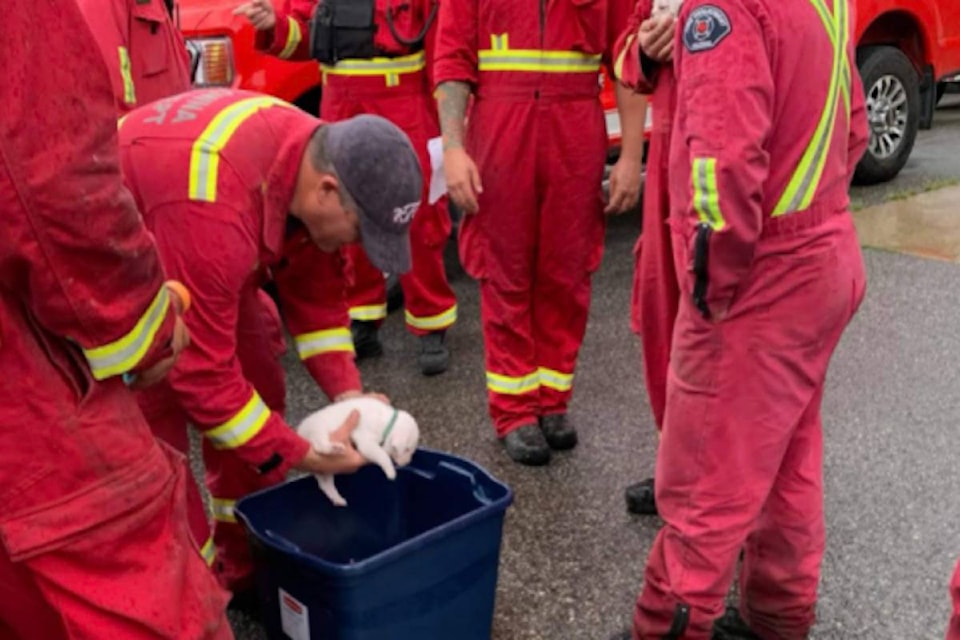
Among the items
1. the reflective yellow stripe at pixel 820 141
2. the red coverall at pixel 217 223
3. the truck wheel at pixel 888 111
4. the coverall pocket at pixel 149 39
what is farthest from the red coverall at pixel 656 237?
the truck wheel at pixel 888 111

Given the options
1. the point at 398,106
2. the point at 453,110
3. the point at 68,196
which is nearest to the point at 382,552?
the point at 68,196

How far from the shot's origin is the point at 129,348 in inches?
58.6

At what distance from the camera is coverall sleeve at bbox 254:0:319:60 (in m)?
4.45

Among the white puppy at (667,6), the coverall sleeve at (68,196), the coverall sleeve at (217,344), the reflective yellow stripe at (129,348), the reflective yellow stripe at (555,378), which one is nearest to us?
the coverall sleeve at (68,196)

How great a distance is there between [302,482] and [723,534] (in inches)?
38.0

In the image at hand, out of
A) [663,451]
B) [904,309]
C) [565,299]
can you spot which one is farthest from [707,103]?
[904,309]

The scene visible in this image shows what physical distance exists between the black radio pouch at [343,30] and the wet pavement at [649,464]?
132 cm

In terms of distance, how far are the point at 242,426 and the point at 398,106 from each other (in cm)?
246

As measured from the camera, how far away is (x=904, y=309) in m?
5.08

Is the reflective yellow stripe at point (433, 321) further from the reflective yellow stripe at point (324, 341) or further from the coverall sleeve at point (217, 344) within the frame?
the coverall sleeve at point (217, 344)

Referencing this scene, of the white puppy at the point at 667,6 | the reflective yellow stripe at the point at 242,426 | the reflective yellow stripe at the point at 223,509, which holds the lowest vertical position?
the reflective yellow stripe at the point at 223,509

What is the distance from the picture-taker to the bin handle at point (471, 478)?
2.41 meters

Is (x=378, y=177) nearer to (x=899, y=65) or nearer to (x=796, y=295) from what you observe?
(x=796, y=295)

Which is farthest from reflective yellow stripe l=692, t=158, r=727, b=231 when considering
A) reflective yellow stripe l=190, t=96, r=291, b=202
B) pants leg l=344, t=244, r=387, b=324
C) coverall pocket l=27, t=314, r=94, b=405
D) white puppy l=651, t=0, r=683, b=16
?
pants leg l=344, t=244, r=387, b=324
